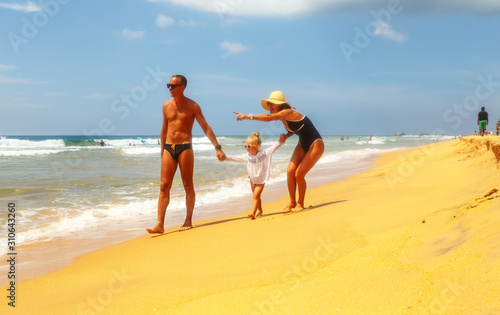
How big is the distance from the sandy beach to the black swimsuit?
1.59m

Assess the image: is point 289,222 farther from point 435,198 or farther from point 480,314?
point 480,314

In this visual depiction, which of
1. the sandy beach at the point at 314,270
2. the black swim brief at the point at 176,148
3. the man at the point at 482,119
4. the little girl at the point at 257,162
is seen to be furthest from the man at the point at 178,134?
the man at the point at 482,119

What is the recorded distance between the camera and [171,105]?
17.0 feet

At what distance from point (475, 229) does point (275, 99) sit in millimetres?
3441

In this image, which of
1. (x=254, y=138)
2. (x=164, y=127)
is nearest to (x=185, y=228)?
(x=164, y=127)

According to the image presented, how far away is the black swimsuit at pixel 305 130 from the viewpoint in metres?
5.61

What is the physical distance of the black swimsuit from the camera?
5613mm

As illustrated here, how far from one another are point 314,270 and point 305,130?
3170 mm

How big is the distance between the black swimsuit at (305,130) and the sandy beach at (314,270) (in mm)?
1588

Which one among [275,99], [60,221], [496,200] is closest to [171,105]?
[275,99]

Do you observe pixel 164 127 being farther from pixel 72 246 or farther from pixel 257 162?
pixel 72 246

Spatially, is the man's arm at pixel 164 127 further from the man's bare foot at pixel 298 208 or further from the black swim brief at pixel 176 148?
the man's bare foot at pixel 298 208

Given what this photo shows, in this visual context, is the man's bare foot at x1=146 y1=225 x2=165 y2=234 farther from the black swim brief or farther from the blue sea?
the black swim brief

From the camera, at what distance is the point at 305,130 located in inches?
223
